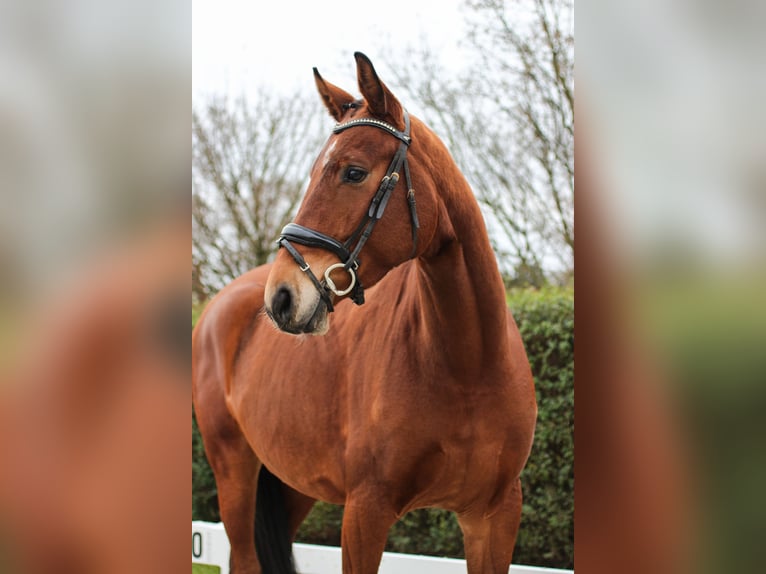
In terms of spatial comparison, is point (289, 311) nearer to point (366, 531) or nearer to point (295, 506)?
point (366, 531)

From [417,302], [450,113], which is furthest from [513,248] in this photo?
[417,302]

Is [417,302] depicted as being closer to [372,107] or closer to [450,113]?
[372,107]

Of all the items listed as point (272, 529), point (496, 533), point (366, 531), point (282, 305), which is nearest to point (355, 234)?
point (282, 305)

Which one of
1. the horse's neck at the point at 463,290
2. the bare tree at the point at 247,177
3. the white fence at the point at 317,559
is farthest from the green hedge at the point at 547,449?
the bare tree at the point at 247,177

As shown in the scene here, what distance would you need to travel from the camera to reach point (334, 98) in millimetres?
2021

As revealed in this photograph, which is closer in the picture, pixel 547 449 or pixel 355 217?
pixel 355 217

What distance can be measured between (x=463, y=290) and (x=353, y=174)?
1.53 feet

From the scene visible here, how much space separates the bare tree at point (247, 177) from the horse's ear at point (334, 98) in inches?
154

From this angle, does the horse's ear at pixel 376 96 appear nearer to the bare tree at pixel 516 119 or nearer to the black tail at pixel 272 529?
the black tail at pixel 272 529

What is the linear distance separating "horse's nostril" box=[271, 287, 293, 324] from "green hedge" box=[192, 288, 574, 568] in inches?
92.8

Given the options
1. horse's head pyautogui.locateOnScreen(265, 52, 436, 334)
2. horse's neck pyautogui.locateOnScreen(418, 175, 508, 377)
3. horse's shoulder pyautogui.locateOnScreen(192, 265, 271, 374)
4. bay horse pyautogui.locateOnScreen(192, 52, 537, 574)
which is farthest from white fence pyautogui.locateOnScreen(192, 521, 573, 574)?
horse's head pyautogui.locateOnScreen(265, 52, 436, 334)
